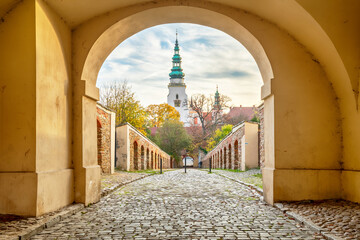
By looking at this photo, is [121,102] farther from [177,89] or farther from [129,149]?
[177,89]

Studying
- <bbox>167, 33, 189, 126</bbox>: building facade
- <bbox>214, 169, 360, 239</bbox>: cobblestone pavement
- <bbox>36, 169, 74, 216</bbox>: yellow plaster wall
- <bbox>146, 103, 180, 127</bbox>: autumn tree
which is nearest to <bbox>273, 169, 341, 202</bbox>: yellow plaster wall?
<bbox>214, 169, 360, 239</bbox>: cobblestone pavement

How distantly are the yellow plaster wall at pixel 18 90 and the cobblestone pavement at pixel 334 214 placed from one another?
4435 mm

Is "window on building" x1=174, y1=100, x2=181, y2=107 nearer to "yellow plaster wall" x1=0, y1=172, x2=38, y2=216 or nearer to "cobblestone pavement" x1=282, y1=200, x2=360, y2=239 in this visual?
"cobblestone pavement" x1=282, y1=200, x2=360, y2=239

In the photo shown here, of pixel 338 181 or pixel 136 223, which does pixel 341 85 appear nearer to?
pixel 338 181

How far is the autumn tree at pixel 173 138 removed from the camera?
47.0 m

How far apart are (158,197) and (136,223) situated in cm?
294

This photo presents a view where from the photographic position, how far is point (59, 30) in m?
6.10

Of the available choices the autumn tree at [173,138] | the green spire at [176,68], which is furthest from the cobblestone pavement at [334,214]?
the green spire at [176,68]

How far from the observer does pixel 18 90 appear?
17.1 ft

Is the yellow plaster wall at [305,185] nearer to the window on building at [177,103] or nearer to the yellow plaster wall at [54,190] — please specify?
the yellow plaster wall at [54,190]

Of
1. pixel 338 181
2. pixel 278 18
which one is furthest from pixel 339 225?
pixel 278 18

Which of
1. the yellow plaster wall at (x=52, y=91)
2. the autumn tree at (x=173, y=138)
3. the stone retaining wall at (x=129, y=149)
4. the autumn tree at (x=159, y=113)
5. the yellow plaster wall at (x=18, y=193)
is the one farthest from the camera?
the autumn tree at (x=159, y=113)

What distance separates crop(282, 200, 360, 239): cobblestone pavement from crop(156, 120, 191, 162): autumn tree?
134 feet

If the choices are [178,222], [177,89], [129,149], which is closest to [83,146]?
[178,222]
